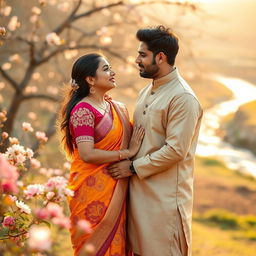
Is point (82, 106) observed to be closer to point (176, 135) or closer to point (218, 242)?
point (176, 135)

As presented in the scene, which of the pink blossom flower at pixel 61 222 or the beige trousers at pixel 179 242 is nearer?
the pink blossom flower at pixel 61 222

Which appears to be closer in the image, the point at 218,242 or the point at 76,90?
the point at 76,90

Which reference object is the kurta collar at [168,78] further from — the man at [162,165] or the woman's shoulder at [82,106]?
the woman's shoulder at [82,106]

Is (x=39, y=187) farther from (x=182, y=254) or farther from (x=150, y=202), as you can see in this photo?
(x=182, y=254)

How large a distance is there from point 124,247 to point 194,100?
102 centimetres

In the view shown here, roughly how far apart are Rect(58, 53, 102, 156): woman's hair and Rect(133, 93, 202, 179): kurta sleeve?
0.49 metres

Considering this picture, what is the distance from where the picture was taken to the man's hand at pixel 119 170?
3.00 metres

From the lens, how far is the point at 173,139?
2.88m

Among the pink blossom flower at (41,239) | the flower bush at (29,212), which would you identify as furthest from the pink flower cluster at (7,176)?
the pink blossom flower at (41,239)

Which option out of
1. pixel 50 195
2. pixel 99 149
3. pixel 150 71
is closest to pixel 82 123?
pixel 99 149

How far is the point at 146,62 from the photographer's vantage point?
299 centimetres

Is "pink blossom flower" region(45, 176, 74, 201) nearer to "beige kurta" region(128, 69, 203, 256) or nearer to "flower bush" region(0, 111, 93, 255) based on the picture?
"flower bush" region(0, 111, 93, 255)

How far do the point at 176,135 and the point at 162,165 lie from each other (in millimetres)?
209

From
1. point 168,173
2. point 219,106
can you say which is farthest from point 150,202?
point 219,106
